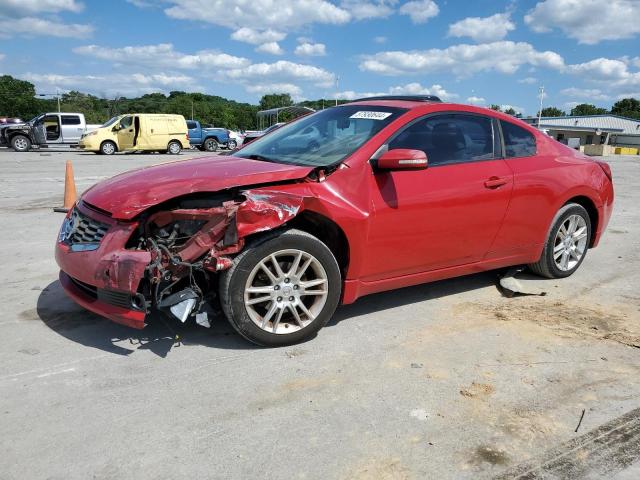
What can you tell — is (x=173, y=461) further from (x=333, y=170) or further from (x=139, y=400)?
(x=333, y=170)

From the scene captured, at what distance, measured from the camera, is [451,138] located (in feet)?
13.7

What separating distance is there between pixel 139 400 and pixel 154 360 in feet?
1.57

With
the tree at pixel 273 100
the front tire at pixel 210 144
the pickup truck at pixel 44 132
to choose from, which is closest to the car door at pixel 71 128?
the pickup truck at pixel 44 132

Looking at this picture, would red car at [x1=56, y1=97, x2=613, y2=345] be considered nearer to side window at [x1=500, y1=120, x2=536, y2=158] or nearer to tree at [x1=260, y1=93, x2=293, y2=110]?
side window at [x1=500, y1=120, x2=536, y2=158]

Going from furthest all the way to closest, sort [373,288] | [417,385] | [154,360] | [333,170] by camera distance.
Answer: [373,288], [333,170], [154,360], [417,385]

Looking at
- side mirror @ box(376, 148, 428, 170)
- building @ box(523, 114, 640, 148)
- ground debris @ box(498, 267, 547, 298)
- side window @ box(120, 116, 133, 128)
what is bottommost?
ground debris @ box(498, 267, 547, 298)

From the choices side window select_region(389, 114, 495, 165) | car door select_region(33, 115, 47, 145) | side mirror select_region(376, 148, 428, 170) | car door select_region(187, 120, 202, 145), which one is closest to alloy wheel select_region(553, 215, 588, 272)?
side window select_region(389, 114, 495, 165)

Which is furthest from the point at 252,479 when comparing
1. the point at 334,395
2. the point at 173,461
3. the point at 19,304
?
the point at 19,304

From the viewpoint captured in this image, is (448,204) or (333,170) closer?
(333,170)

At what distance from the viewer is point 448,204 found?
13.0ft

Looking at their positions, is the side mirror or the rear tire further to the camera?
the rear tire

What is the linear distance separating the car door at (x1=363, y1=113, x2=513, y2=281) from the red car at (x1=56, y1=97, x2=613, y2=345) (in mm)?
10

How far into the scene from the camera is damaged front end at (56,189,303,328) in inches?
125

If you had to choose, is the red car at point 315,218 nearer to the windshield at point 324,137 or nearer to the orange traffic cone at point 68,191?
the windshield at point 324,137
